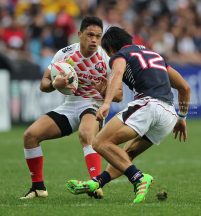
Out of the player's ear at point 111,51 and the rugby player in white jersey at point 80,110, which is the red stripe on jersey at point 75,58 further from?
the player's ear at point 111,51

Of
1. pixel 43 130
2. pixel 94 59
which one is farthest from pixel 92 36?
pixel 43 130

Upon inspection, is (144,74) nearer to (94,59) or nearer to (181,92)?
(181,92)

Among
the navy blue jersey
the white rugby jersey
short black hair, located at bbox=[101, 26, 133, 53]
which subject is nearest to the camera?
the navy blue jersey

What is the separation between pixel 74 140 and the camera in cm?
1372

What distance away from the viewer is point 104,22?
16.7 meters

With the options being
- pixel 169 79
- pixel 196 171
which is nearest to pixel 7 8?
pixel 196 171

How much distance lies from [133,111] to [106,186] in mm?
2007

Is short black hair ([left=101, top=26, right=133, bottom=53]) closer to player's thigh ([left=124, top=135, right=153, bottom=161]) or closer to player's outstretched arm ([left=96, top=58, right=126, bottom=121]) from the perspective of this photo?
player's outstretched arm ([left=96, top=58, right=126, bottom=121])

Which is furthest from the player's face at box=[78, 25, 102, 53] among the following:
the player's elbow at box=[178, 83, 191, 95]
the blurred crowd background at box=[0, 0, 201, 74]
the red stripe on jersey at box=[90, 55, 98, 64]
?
the blurred crowd background at box=[0, 0, 201, 74]

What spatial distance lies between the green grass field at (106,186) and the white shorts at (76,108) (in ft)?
2.90

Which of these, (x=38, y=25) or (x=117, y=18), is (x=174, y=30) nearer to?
(x=117, y=18)

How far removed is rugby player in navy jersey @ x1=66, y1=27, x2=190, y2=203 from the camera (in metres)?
5.15

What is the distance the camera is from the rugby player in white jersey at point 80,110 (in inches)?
235

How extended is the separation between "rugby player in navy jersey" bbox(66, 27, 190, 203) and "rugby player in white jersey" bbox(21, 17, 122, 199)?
412mm
